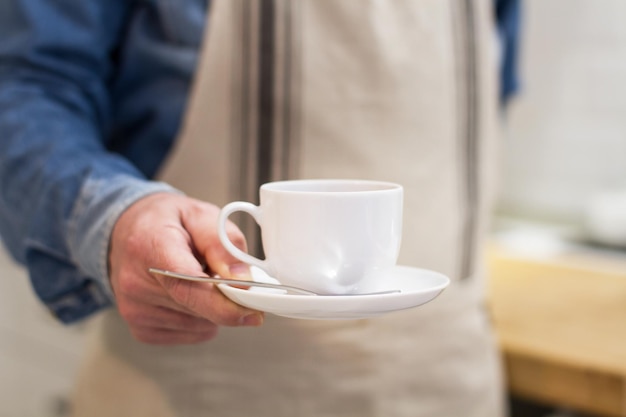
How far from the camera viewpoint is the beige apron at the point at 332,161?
471mm

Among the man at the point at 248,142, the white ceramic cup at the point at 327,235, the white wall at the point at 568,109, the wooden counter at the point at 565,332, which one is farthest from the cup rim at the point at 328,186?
the white wall at the point at 568,109

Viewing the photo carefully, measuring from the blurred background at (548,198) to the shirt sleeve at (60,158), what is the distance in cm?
37

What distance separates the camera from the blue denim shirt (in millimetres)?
396

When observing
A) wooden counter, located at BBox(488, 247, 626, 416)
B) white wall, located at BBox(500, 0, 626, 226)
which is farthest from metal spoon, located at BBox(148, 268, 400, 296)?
white wall, located at BBox(500, 0, 626, 226)

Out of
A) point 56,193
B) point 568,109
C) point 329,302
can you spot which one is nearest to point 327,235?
point 329,302

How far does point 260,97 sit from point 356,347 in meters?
0.19

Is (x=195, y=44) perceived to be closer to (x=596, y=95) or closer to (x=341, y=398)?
(x=341, y=398)

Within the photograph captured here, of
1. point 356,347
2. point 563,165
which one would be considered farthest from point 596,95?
point 356,347

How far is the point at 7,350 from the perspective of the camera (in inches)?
34.3

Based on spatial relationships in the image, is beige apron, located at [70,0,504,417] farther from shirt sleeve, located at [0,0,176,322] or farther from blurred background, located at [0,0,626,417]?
blurred background, located at [0,0,626,417]

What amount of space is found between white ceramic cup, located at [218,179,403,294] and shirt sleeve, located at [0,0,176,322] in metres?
0.08

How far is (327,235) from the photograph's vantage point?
30 cm

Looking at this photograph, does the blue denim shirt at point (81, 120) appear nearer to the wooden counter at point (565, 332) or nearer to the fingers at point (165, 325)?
the fingers at point (165, 325)

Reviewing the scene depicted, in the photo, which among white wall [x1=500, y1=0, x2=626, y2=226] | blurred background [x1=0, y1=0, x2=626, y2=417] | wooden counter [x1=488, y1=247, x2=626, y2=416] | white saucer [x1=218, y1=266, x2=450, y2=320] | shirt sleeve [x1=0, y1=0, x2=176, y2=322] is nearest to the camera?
white saucer [x1=218, y1=266, x2=450, y2=320]
